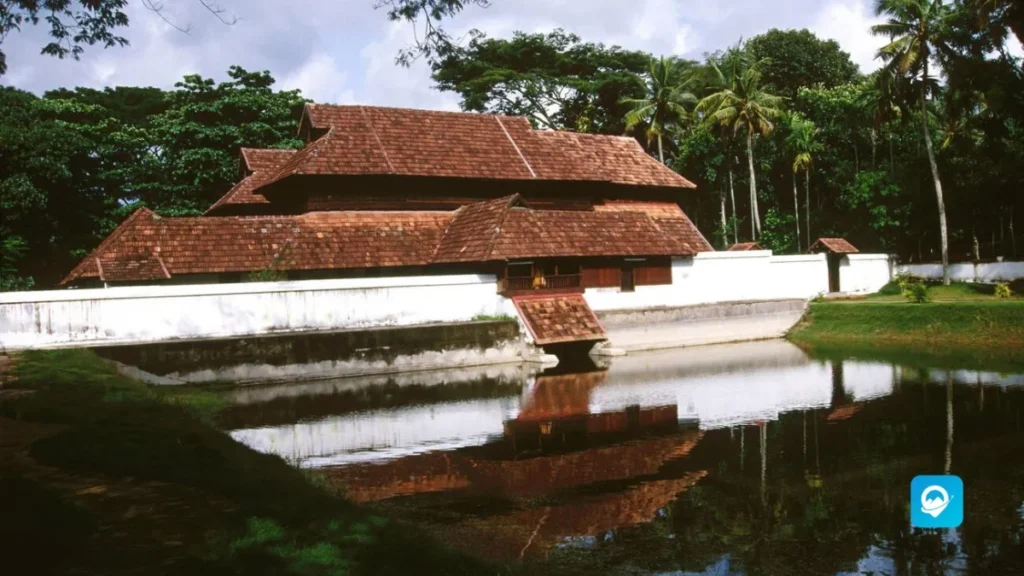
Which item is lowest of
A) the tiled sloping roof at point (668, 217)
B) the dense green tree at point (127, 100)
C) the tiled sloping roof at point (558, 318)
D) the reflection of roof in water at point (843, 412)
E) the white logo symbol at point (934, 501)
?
the white logo symbol at point (934, 501)

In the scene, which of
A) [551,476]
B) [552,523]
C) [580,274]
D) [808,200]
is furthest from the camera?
[808,200]

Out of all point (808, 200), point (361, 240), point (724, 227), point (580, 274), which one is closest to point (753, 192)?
point (724, 227)

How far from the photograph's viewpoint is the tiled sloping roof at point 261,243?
73.0 feet

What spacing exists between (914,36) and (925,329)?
1159 centimetres

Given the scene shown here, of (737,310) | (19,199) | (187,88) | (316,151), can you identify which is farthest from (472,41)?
(187,88)

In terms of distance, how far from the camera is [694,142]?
41.8 m

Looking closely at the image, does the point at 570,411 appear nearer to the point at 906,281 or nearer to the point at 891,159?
the point at 906,281

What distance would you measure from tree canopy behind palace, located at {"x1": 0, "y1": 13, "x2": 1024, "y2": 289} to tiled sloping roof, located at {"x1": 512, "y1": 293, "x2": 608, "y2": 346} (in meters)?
13.0

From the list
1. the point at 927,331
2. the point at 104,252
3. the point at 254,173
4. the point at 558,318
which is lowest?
the point at 927,331

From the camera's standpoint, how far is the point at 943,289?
102ft

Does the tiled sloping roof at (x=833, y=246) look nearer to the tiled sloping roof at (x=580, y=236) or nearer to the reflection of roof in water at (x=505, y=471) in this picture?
the tiled sloping roof at (x=580, y=236)

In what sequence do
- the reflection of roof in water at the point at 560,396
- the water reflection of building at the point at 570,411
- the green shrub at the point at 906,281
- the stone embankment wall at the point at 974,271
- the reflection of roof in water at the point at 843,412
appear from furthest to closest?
the green shrub at the point at 906,281, the stone embankment wall at the point at 974,271, the reflection of roof in water at the point at 560,396, the reflection of roof in water at the point at 843,412, the water reflection of building at the point at 570,411

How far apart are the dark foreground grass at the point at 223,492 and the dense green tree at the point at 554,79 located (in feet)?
110

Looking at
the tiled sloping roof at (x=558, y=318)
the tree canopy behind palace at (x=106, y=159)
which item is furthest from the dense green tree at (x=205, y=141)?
the tiled sloping roof at (x=558, y=318)
